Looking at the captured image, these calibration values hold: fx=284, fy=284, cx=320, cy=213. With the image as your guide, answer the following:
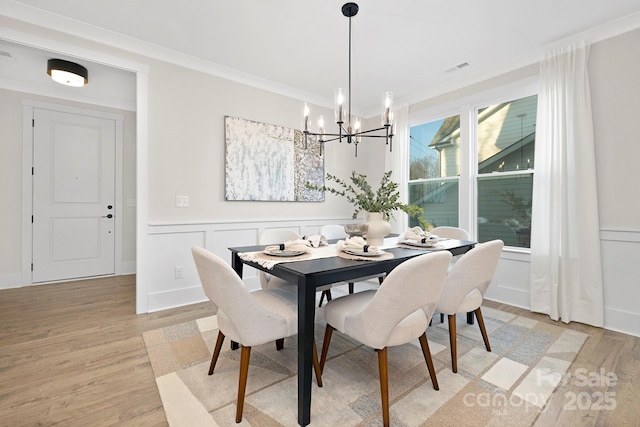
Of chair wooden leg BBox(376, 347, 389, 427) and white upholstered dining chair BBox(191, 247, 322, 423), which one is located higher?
white upholstered dining chair BBox(191, 247, 322, 423)

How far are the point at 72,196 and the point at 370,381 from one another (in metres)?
4.60

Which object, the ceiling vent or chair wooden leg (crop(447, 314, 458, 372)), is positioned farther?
the ceiling vent

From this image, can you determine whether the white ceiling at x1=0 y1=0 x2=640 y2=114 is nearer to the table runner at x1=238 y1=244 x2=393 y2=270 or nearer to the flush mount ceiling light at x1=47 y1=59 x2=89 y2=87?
the flush mount ceiling light at x1=47 y1=59 x2=89 y2=87

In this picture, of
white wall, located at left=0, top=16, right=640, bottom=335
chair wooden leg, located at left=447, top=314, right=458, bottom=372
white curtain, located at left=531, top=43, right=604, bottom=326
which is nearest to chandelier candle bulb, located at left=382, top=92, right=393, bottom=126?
chair wooden leg, located at left=447, top=314, right=458, bottom=372

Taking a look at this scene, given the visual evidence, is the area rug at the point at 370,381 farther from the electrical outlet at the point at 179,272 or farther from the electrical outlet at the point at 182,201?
the electrical outlet at the point at 182,201

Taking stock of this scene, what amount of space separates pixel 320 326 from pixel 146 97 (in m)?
2.78

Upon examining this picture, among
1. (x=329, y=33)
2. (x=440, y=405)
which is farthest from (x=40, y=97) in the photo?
(x=440, y=405)

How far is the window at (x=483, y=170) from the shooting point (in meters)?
3.15

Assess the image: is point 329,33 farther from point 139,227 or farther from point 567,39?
point 139,227

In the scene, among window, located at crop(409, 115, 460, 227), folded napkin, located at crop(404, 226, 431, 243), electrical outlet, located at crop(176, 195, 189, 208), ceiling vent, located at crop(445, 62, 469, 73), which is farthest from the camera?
window, located at crop(409, 115, 460, 227)

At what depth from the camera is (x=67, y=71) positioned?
3.11 meters

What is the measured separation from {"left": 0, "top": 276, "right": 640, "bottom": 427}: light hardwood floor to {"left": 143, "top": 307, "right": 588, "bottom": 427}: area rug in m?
0.10

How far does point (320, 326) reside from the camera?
8.29 feet

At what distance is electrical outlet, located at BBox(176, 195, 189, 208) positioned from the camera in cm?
303
